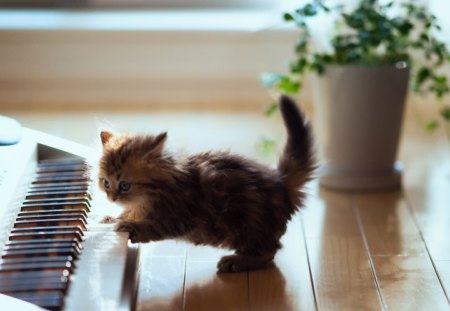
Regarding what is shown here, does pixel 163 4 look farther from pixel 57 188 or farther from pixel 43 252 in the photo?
pixel 43 252

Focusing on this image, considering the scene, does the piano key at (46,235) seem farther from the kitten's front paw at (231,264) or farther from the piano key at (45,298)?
the kitten's front paw at (231,264)

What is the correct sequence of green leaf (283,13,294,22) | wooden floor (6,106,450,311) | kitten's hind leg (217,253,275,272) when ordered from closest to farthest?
1. wooden floor (6,106,450,311)
2. kitten's hind leg (217,253,275,272)
3. green leaf (283,13,294,22)

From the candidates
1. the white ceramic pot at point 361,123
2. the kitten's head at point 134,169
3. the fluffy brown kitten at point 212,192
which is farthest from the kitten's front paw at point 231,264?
the white ceramic pot at point 361,123

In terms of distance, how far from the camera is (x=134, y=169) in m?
1.84

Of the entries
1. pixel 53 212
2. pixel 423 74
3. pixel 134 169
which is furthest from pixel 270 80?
pixel 53 212

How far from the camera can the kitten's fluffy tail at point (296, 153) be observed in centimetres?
208

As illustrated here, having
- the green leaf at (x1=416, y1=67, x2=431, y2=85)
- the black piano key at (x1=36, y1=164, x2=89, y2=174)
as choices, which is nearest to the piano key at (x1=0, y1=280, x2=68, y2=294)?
the black piano key at (x1=36, y1=164, x2=89, y2=174)

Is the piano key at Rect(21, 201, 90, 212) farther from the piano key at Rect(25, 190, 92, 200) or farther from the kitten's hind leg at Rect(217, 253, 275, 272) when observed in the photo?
the kitten's hind leg at Rect(217, 253, 275, 272)

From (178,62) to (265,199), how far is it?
5.98 feet

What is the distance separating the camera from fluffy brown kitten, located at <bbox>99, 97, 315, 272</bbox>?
1849 millimetres

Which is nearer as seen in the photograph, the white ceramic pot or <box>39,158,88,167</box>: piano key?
<box>39,158,88,167</box>: piano key

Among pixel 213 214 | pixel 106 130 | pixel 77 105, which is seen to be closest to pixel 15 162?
pixel 106 130

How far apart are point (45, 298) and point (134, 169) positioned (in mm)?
450

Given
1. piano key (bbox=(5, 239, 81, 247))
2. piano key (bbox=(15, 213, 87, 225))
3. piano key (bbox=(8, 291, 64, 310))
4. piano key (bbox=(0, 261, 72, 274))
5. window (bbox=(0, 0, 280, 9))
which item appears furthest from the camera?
window (bbox=(0, 0, 280, 9))
